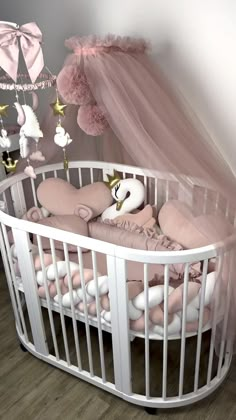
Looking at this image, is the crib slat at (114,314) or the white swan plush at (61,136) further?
the white swan plush at (61,136)

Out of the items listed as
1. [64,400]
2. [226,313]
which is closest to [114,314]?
[226,313]

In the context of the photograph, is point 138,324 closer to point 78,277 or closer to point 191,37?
point 78,277

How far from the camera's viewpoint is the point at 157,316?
53.9 inches

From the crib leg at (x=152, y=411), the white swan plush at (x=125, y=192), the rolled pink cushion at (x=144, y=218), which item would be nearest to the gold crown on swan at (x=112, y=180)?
the white swan plush at (x=125, y=192)

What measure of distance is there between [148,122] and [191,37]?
0.61 m

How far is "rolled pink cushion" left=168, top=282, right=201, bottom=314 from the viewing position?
134cm

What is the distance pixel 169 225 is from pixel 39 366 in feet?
2.97

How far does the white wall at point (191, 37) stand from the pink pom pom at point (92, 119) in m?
0.46

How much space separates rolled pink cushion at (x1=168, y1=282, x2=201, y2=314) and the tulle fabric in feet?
0.26

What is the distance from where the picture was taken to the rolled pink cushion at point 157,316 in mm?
1369

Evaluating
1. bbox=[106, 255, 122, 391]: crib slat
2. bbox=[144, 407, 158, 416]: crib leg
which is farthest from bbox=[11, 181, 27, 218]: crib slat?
bbox=[144, 407, 158, 416]: crib leg

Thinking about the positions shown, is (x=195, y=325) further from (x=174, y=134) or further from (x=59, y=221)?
(x=59, y=221)

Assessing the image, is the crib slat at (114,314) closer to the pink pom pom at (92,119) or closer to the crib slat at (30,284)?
the crib slat at (30,284)

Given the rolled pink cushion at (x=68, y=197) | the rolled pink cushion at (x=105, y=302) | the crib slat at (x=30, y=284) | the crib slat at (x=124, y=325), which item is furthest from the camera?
the rolled pink cushion at (x=68, y=197)
